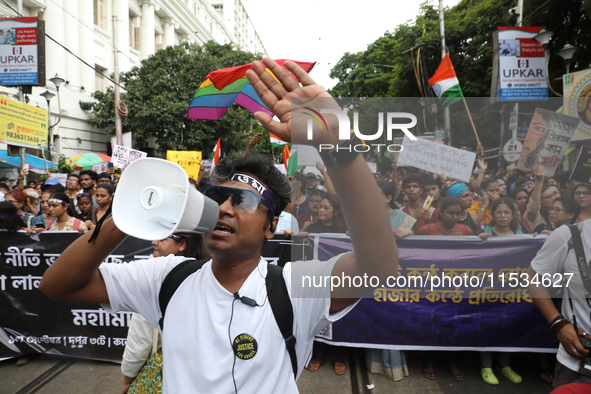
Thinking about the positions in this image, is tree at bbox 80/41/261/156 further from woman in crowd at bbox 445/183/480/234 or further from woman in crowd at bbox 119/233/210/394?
woman in crowd at bbox 119/233/210/394

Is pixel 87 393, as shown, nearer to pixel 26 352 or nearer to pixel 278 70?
pixel 26 352

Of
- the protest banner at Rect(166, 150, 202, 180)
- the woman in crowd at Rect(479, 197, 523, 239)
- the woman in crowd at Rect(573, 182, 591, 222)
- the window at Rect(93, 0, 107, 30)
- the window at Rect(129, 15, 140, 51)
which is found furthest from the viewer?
the window at Rect(129, 15, 140, 51)

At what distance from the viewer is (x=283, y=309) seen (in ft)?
4.42

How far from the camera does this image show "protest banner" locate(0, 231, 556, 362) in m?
3.17

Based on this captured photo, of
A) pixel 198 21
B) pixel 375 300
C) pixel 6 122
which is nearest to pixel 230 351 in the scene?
pixel 375 300

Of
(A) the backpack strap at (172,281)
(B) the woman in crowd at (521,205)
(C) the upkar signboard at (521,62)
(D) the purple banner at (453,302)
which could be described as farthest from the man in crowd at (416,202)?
(C) the upkar signboard at (521,62)

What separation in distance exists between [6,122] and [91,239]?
27.0 ft

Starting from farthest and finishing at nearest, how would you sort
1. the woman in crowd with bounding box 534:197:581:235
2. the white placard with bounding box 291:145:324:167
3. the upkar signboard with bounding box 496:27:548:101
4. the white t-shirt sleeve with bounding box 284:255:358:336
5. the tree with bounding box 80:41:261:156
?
the tree with bounding box 80:41:261:156, the upkar signboard with bounding box 496:27:548:101, the woman in crowd with bounding box 534:197:581:235, the white placard with bounding box 291:145:324:167, the white t-shirt sleeve with bounding box 284:255:358:336

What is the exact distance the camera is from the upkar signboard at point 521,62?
7.51 metres

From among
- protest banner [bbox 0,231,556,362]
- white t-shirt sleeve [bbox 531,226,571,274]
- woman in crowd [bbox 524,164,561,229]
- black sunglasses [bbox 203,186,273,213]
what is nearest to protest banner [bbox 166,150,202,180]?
protest banner [bbox 0,231,556,362]

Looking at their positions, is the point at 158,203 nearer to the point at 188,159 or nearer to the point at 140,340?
the point at 140,340

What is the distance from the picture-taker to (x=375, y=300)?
3434 millimetres

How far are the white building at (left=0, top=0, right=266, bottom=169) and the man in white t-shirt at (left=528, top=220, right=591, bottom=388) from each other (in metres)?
11.8

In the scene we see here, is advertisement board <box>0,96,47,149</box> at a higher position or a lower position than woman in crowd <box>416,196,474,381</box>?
higher
